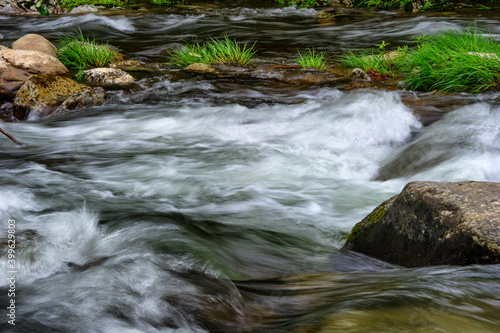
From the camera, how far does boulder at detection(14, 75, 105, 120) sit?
6508 mm

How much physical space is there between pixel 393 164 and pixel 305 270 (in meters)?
2.19

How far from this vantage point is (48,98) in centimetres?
662

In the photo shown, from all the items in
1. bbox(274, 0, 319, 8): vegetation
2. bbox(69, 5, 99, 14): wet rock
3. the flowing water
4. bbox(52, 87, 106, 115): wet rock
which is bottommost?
the flowing water

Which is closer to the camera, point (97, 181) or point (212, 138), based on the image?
point (97, 181)

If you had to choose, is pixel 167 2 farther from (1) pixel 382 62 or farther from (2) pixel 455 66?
(2) pixel 455 66

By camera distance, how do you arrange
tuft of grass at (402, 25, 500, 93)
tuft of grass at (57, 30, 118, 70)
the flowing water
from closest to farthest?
the flowing water → tuft of grass at (402, 25, 500, 93) → tuft of grass at (57, 30, 118, 70)

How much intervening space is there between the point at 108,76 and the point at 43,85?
47.6 inches

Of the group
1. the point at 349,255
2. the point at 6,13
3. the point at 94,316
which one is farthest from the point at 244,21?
the point at 94,316

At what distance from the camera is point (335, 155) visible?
5105 millimetres

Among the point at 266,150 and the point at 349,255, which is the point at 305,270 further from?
the point at 266,150


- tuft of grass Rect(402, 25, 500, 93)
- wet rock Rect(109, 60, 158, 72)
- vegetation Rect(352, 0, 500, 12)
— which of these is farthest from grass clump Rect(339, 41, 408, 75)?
vegetation Rect(352, 0, 500, 12)

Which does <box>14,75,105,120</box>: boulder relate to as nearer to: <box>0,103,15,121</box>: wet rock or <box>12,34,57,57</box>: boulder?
<box>0,103,15,121</box>: wet rock

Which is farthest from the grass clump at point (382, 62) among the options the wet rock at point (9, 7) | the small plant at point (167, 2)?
the wet rock at point (9, 7)

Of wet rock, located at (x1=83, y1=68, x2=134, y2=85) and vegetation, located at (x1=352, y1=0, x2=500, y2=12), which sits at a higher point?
vegetation, located at (x1=352, y1=0, x2=500, y2=12)
